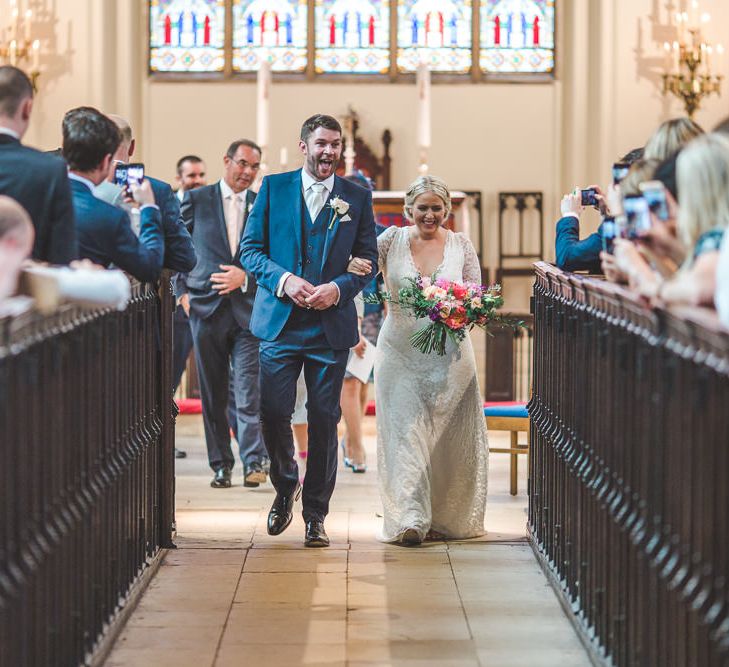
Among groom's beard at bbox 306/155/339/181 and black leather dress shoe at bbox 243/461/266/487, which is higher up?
groom's beard at bbox 306/155/339/181

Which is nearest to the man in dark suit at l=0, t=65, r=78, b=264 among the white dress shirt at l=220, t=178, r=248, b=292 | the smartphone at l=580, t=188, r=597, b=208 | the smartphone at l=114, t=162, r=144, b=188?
the smartphone at l=114, t=162, r=144, b=188

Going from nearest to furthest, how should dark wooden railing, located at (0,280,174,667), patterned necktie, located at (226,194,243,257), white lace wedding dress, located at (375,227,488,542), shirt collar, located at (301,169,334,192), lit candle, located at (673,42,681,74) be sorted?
dark wooden railing, located at (0,280,174,667)
shirt collar, located at (301,169,334,192)
white lace wedding dress, located at (375,227,488,542)
patterned necktie, located at (226,194,243,257)
lit candle, located at (673,42,681,74)

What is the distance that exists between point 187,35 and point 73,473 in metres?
13.0

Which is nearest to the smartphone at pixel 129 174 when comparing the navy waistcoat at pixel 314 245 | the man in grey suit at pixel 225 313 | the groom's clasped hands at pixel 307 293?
the groom's clasped hands at pixel 307 293

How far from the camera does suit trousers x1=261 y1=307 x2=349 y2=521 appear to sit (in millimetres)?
6207

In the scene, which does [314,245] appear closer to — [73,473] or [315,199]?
[315,199]

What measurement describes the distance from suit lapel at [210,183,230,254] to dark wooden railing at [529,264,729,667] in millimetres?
2769

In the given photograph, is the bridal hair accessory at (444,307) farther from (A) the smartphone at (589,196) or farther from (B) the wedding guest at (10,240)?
(B) the wedding guest at (10,240)

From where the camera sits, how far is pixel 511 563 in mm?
5969

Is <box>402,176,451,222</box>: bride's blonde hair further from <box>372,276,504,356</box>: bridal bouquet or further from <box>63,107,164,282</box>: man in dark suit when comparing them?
<box>63,107,164,282</box>: man in dark suit

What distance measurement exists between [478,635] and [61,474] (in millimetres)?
1663

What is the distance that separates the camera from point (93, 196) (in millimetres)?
4875

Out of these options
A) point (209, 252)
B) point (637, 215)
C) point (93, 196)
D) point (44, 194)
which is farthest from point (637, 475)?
point (209, 252)

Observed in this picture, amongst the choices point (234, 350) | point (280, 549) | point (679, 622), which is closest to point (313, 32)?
point (234, 350)
